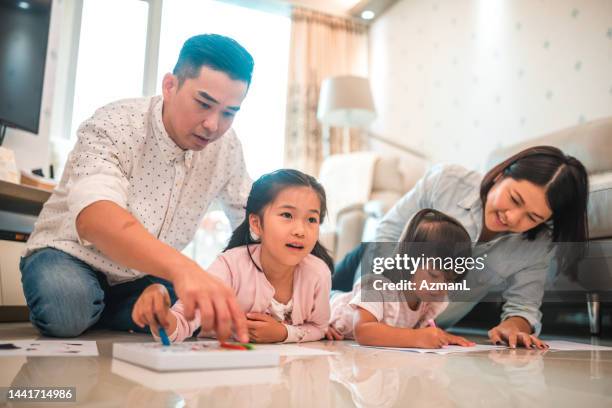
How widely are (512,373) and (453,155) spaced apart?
9.67 ft

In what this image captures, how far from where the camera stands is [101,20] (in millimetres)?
4086

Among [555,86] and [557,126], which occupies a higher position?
[555,86]

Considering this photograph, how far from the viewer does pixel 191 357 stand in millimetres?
730

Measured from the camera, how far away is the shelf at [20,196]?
172 centimetres

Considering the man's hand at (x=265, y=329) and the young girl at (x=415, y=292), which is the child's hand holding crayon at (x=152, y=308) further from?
the young girl at (x=415, y=292)

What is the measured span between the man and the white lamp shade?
2452mm

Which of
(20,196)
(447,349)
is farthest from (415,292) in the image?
(20,196)

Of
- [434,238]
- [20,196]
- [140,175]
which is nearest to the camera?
[140,175]

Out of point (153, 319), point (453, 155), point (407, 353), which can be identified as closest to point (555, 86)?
point (453, 155)

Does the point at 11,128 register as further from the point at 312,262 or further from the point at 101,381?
the point at 101,381

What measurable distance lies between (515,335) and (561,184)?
18.9 inches

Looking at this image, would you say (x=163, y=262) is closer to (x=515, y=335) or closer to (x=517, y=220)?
(x=515, y=335)

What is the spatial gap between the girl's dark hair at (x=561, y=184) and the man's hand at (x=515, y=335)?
304 mm

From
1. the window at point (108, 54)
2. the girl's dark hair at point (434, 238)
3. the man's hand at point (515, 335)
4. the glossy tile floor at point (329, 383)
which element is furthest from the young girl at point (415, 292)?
the window at point (108, 54)
